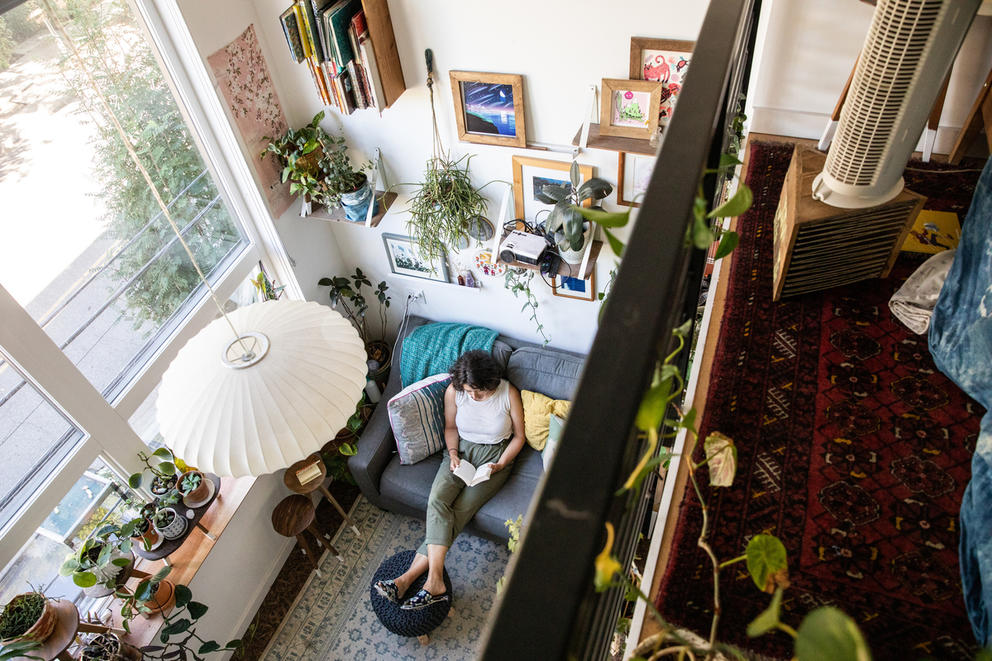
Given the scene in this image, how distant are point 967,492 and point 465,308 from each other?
10.2 ft

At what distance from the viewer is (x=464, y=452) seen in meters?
3.67

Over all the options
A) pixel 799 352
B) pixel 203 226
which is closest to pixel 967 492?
pixel 799 352

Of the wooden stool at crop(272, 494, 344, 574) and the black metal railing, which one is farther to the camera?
the wooden stool at crop(272, 494, 344, 574)

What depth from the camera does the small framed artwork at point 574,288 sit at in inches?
141

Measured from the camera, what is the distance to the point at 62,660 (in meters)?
2.41

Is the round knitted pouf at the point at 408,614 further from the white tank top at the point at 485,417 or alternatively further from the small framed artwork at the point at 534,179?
the small framed artwork at the point at 534,179

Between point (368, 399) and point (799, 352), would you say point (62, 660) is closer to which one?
point (368, 399)

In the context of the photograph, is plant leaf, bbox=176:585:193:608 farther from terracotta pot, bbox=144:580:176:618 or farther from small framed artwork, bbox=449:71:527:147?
small framed artwork, bbox=449:71:527:147

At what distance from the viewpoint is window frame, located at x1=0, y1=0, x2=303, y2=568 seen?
7.64 ft

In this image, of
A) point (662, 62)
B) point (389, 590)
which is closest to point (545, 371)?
point (389, 590)

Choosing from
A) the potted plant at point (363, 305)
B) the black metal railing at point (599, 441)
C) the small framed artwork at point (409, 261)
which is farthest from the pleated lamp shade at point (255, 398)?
the potted plant at point (363, 305)

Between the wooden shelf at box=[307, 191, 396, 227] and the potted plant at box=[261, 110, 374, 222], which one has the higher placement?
the potted plant at box=[261, 110, 374, 222]

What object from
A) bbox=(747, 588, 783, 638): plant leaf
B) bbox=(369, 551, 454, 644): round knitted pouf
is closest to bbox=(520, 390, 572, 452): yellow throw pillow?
bbox=(369, 551, 454, 644): round knitted pouf

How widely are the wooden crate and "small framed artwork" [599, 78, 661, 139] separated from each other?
122 centimetres
